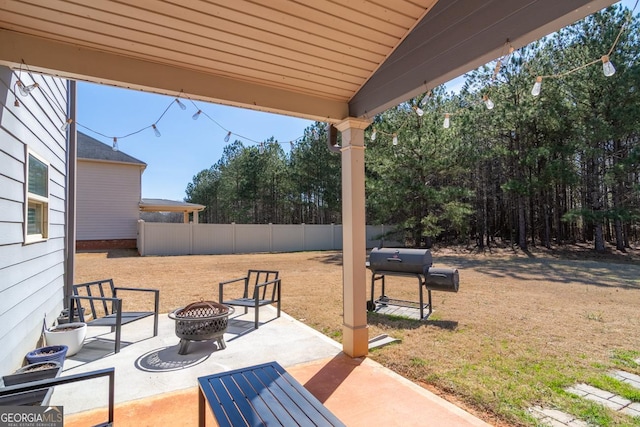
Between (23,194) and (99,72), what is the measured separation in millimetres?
1398

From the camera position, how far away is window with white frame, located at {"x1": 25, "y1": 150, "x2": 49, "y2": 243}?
309 cm

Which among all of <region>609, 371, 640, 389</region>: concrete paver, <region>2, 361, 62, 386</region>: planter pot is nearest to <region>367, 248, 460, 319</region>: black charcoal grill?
<region>609, 371, 640, 389</region>: concrete paver

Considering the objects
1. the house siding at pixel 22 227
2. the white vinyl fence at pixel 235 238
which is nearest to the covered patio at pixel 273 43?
the house siding at pixel 22 227

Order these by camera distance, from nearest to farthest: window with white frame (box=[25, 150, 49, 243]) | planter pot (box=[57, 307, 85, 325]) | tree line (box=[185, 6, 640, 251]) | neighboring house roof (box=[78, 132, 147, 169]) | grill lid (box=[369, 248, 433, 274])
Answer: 1. window with white frame (box=[25, 150, 49, 243])
2. planter pot (box=[57, 307, 85, 325])
3. grill lid (box=[369, 248, 433, 274])
4. tree line (box=[185, 6, 640, 251])
5. neighboring house roof (box=[78, 132, 147, 169])

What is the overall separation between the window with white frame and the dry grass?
2.48m

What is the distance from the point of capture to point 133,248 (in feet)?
50.1

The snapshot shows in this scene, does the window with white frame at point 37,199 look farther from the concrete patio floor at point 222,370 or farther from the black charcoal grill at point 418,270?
the black charcoal grill at point 418,270

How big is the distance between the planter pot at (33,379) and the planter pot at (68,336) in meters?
1.14

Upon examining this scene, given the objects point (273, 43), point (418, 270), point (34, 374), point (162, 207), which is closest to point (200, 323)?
point (34, 374)

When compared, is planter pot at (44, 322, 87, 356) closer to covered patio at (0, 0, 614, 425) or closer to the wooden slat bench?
covered patio at (0, 0, 614, 425)

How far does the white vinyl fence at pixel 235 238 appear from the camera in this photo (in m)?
14.6

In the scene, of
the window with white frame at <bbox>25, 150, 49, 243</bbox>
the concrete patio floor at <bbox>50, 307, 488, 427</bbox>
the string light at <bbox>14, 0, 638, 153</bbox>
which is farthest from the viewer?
the window with white frame at <bbox>25, 150, 49, 243</bbox>

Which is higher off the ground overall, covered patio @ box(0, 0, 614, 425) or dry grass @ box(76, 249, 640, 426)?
covered patio @ box(0, 0, 614, 425)

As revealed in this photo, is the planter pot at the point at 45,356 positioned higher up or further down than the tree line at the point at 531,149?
further down
